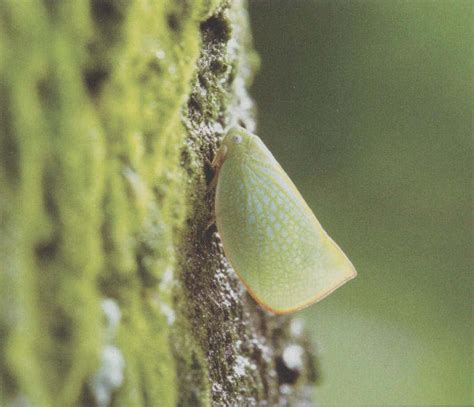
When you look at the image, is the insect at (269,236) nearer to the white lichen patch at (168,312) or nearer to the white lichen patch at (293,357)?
the white lichen patch at (168,312)

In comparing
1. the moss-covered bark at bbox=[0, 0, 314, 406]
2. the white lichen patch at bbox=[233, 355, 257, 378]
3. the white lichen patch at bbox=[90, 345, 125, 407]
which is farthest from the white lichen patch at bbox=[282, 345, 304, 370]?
the white lichen patch at bbox=[90, 345, 125, 407]

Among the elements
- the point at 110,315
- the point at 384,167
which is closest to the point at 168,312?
the point at 110,315

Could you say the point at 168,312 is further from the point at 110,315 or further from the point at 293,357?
the point at 293,357

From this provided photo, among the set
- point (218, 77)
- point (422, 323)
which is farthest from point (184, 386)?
point (422, 323)

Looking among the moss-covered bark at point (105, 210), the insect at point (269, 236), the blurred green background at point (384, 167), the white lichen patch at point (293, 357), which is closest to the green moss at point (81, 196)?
the moss-covered bark at point (105, 210)

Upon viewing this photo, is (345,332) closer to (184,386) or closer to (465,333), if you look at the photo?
(465,333)

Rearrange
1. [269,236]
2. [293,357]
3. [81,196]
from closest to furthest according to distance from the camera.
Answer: [81,196]
[269,236]
[293,357]
